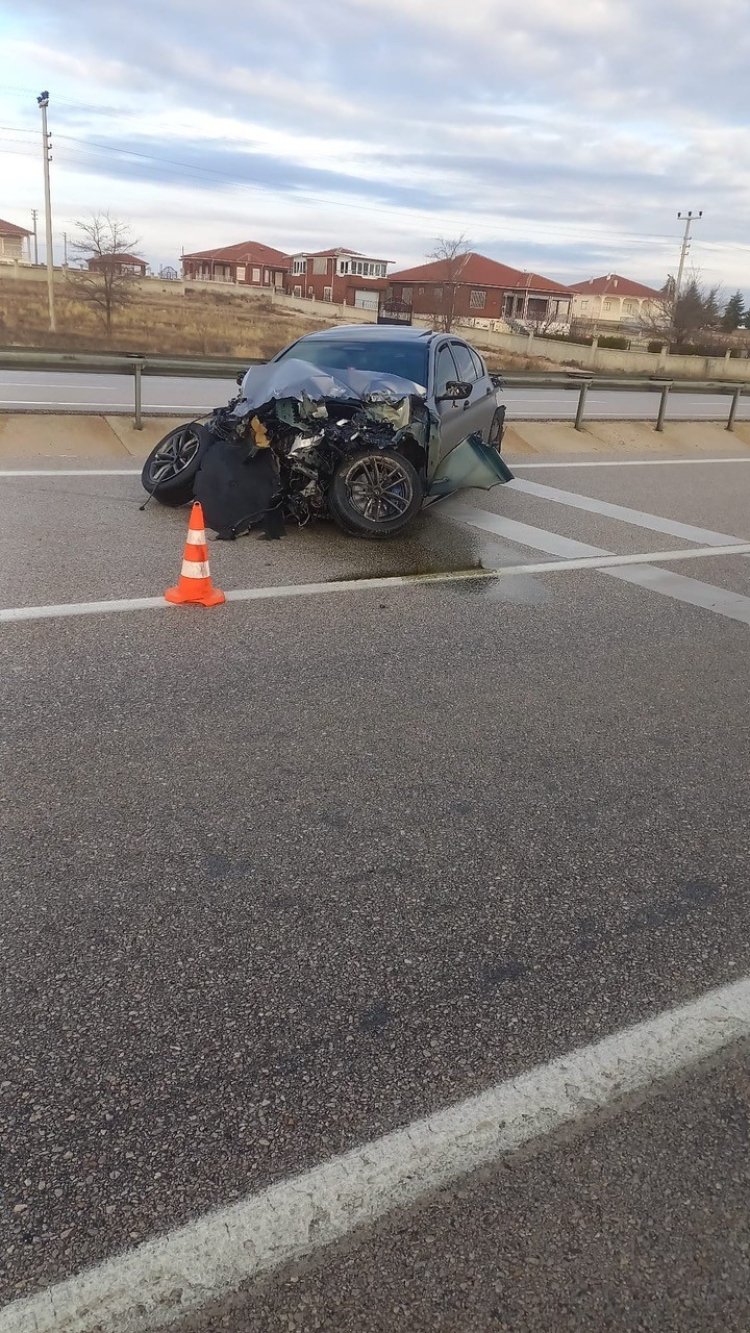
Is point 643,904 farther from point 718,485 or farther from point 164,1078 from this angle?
point 718,485

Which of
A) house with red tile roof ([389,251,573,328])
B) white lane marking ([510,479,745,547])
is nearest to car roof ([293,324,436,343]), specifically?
white lane marking ([510,479,745,547])

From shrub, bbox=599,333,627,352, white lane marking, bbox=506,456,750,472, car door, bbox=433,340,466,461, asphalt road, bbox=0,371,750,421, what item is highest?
shrub, bbox=599,333,627,352

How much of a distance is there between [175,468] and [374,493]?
75.2 inches

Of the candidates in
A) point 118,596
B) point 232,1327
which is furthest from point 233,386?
point 232,1327

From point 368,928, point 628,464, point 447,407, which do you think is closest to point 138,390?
point 447,407

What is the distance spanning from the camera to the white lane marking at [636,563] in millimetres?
6996

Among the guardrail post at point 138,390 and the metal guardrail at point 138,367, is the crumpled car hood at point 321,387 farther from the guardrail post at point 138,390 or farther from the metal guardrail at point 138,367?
the guardrail post at point 138,390

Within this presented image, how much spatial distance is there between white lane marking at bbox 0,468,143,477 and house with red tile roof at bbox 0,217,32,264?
346ft

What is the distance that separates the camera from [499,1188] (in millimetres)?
2176

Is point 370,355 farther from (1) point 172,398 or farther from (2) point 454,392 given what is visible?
(1) point 172,398

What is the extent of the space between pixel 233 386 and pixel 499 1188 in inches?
785

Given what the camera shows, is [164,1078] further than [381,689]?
No

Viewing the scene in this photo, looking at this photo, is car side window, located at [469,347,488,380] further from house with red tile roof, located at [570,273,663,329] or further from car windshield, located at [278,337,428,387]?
A: house with red tile roof, located at [570,273,663,329]

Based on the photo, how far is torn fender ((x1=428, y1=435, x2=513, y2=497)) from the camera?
28.5 feet
